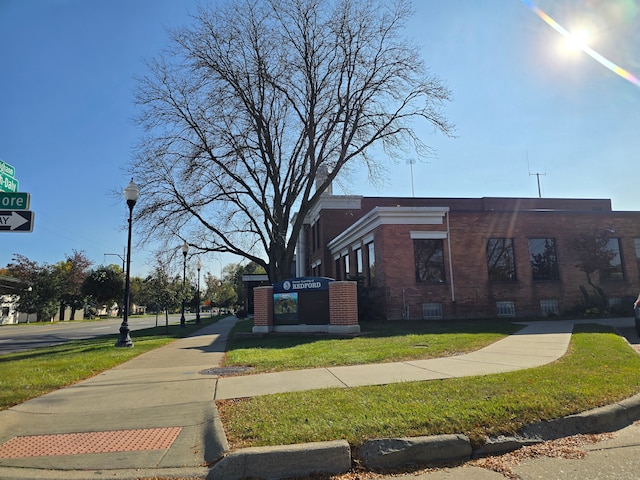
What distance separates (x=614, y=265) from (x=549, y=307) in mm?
4627

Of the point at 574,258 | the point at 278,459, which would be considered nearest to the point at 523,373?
the point at 278,459

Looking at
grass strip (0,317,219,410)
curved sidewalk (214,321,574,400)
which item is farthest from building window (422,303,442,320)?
grass strip (0,317,219,410)

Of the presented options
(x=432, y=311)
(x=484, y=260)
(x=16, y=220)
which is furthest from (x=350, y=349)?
(x=484, y=260)

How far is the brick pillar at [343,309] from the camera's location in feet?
50.0

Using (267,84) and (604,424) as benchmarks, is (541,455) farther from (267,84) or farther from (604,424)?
(267,84)

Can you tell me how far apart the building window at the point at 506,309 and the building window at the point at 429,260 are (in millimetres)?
3163

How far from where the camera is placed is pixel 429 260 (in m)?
21.7

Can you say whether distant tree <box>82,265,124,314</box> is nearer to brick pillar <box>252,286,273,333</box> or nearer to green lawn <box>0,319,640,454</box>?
brick pillar <box>252,286,273,333</box>

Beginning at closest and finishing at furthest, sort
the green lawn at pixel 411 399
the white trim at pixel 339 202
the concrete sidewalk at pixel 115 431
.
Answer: the concrete sidewalk at pixel 115 431 → the green lawn at pixel 411 399 → the white trim at pixel 339 202

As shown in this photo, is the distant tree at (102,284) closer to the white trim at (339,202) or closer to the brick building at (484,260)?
the white trim at (339,202)

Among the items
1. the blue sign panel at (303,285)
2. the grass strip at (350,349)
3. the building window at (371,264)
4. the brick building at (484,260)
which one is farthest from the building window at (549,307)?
the blue sign panel at (303,285)

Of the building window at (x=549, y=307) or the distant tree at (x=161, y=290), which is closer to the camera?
the building window at (x=549, y=307)

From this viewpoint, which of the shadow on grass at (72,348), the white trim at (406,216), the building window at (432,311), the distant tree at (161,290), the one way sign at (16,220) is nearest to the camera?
the one way sign at (16,220)

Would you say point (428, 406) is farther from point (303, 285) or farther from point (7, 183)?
point (303, 285)
